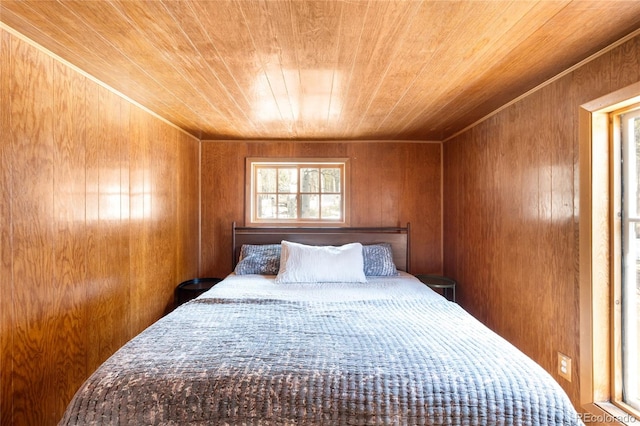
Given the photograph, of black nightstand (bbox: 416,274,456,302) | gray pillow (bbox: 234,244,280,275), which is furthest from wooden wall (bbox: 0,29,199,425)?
black nightstand (bbox: 416,274,456,302)

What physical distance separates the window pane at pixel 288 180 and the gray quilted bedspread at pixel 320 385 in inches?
88.8

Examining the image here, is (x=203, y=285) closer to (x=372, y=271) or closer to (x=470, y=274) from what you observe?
(x=372, y=271)

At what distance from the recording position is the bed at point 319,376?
105 centimetres

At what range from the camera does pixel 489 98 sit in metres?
2.16

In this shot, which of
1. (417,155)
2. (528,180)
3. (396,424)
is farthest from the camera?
(417,155)

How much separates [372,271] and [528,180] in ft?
4.83

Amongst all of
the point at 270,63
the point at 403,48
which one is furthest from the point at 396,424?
the point at 270,63

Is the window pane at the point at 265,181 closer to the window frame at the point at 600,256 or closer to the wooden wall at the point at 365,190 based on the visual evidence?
the wooden wall at the point at 365,190

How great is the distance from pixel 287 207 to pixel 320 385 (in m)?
2.50

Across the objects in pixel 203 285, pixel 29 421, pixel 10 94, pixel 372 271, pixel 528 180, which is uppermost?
pixel 10 94

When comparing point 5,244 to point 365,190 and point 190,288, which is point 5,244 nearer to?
point 190,288

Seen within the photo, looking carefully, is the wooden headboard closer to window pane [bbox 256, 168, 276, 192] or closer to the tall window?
window pane [bbox 256, 168, 276, 192]

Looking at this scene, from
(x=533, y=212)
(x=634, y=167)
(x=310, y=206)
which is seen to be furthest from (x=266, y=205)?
(x=634, y=167)

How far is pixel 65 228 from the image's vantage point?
5.51 feet
